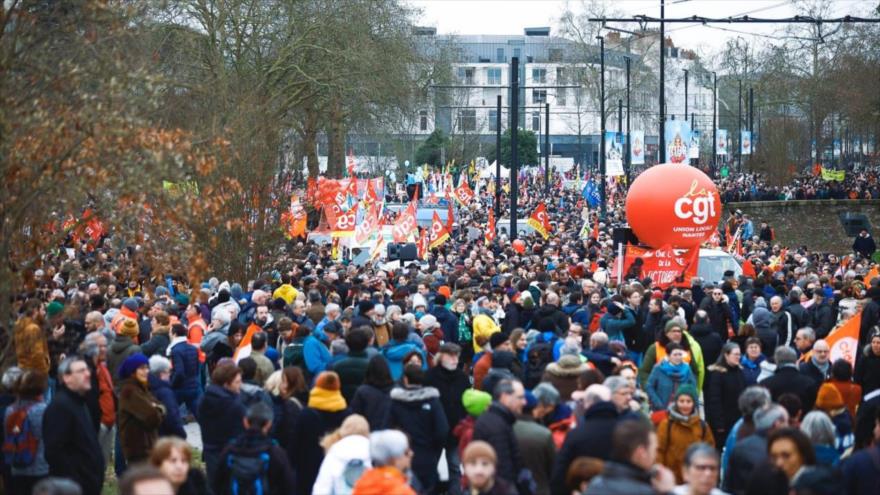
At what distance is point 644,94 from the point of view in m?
115

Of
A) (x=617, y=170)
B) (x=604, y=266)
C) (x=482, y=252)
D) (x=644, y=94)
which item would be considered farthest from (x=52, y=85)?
(x=644, y=94)

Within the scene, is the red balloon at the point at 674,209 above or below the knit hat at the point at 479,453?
above

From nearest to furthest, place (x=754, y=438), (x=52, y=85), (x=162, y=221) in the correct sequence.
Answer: (x=754, y=438) < (x=52, y=85) < (x=162, y=221)

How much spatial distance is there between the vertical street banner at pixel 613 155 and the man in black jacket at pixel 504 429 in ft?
119

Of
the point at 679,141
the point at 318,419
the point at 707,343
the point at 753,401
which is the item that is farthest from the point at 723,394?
the point at 679,141

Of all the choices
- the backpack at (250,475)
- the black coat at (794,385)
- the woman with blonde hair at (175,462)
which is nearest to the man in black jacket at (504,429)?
the backpack at (250,475)

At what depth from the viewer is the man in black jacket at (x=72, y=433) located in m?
10.1

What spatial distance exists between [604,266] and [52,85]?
16.3m

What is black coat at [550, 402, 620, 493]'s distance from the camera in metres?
8.60

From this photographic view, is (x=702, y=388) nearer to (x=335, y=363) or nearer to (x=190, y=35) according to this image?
(x=335, y=363)

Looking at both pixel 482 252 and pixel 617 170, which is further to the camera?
pixel 617 170

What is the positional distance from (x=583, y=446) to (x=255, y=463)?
1985mm

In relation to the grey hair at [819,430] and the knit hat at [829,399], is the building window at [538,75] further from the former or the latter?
the grey hair at [819,430]

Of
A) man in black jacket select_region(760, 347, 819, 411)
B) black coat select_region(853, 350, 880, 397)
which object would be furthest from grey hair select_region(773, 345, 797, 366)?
black coat select_region(853, 350, 880, 397)
